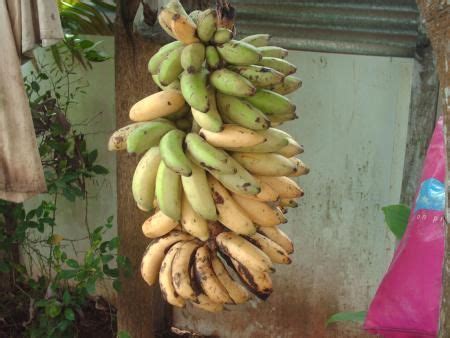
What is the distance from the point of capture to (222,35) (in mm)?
1199

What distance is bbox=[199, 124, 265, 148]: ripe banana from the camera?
3.89 feet

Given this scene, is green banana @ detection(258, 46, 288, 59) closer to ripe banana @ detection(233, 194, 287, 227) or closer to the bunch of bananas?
the bunch of bananas

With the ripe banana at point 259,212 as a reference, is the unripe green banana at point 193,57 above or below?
above

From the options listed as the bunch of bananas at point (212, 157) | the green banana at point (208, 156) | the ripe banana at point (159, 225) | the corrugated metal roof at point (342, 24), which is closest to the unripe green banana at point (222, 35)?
the bunch of bananas at point (212, 157)

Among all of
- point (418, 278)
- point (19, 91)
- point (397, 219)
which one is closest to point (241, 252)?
point (418, 278)

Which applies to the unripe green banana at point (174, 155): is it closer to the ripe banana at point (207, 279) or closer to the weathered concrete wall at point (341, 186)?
the ripe banana at point (207, 279)

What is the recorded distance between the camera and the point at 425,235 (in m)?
1.51


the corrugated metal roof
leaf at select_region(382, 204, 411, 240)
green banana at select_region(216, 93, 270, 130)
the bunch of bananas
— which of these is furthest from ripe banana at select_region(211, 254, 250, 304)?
the corrugated metal roof

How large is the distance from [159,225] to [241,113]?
1.12 feet

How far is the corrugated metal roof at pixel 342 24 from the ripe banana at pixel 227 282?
4.94 ft

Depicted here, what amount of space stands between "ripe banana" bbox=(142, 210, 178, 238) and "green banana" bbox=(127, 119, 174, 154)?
0.58ft

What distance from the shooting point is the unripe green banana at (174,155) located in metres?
1.16

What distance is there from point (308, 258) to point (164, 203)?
77.1 inches

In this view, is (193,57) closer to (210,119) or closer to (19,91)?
(210,119)
